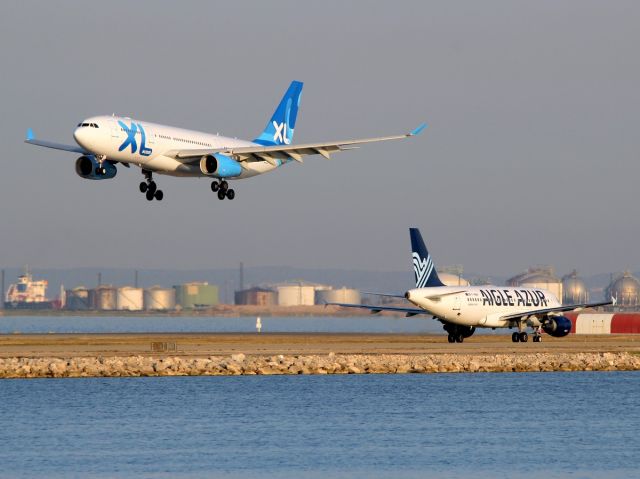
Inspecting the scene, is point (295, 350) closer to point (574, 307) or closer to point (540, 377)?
point (540, 377)

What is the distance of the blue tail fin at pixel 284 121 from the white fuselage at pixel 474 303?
45.9 ft

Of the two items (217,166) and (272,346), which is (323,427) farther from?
→ (272,346)

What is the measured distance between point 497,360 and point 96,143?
23.1 meters

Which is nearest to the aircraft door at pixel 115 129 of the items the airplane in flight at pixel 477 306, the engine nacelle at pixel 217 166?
the engine nacelle at pixel 217 166

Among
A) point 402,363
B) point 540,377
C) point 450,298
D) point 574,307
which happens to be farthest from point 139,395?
point 574,307

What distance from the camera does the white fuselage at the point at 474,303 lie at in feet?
258

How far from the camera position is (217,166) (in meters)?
69.6

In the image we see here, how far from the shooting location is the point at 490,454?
3906 cm

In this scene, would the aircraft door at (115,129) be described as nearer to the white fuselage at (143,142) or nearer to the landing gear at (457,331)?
the white fuselage at (143,142)

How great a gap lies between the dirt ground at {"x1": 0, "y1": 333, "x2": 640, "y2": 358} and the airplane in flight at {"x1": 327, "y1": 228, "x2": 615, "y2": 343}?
3.85 feet

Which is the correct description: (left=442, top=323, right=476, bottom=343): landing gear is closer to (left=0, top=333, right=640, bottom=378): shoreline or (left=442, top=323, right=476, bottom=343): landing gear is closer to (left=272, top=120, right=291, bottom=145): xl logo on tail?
(left=0, top=333, right=640, bottom=378): shoreline

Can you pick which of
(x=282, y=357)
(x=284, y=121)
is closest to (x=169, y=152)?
(x=282, y=357)

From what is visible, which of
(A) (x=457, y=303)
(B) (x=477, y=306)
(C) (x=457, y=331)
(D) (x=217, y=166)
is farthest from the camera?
(C) (x=457, y=331)

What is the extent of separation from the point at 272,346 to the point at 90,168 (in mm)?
15516
